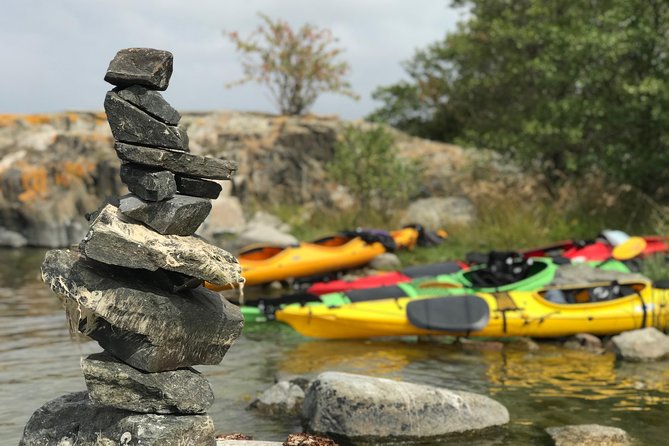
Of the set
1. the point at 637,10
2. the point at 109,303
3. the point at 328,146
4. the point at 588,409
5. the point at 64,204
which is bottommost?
the point at 588,409

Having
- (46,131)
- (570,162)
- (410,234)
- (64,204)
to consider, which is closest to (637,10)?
(570,162)

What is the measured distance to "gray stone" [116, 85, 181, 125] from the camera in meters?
3.98

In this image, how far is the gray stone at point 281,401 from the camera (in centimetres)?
619

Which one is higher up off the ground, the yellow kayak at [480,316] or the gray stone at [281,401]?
the yellow kayak at [480,316]

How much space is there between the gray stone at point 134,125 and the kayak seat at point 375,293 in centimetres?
550

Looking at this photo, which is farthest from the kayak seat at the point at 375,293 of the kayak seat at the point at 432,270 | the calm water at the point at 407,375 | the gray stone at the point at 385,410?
the gray stone at the point at 385,410

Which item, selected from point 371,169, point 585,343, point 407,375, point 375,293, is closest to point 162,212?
point 407,375

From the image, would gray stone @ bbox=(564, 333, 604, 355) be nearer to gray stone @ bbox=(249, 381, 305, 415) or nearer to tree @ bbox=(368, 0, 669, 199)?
gray stone @ bbox=(249, 381, 305, 415)

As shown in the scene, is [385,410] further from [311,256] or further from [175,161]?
[311,256]

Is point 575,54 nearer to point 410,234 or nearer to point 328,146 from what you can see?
point 410,234

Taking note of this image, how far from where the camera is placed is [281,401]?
6223 millimetres

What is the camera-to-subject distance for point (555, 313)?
875 centimetres

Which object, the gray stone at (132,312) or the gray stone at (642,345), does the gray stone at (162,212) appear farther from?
the gray stone at (642,345)

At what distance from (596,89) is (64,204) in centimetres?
1309
